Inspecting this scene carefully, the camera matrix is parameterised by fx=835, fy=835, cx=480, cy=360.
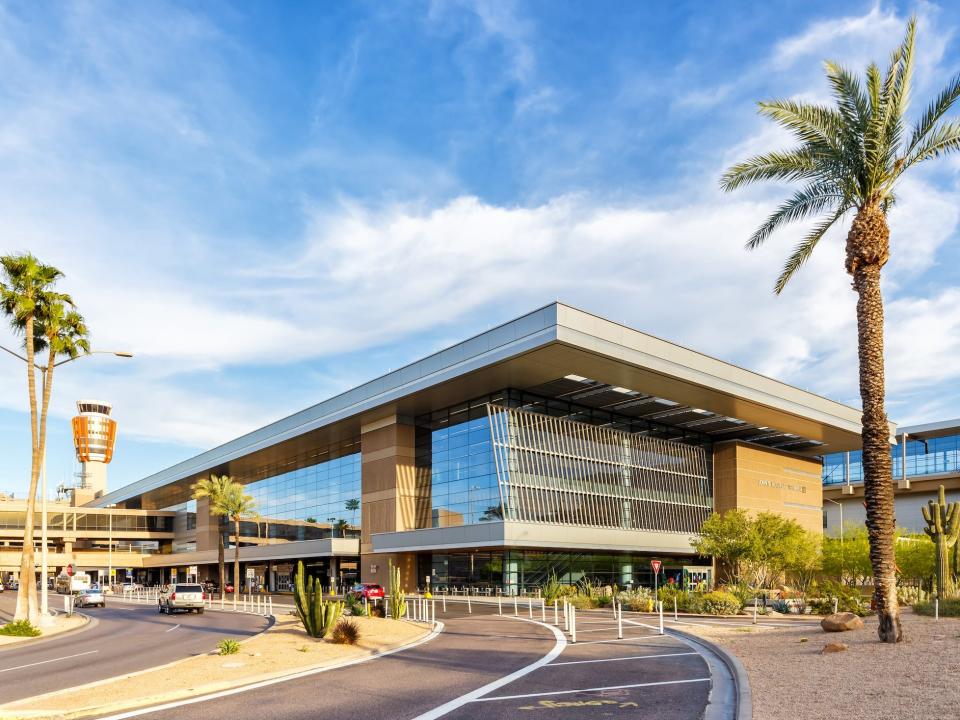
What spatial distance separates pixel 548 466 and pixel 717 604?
23037 mm

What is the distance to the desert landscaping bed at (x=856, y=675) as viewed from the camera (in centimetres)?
1088

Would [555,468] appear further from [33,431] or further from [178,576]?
[178,576]

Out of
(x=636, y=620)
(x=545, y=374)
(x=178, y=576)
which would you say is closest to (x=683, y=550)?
(x=545, y=374)

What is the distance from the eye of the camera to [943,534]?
3534 cm

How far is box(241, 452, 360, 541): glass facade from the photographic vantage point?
73.6 metres

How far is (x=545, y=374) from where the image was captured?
5291 cm

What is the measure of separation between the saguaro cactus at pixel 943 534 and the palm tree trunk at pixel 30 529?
117 ft

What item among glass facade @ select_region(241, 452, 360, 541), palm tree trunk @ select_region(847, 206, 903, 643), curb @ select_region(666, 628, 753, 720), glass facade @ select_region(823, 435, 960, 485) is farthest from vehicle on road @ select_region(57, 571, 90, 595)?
glass facade @ select_region(823, 435, 960, 485)

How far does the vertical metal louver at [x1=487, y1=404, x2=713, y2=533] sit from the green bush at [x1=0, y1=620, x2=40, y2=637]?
2911 centimetres

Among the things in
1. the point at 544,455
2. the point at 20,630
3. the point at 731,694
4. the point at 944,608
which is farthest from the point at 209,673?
the point at 544,455

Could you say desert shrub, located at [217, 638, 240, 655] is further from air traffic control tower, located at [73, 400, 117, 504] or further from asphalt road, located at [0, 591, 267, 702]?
air traffic control tower, located at [73, 400, 117, 504]

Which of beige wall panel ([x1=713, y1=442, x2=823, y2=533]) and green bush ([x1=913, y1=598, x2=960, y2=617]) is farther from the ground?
beige wall panel ([x1=713, y1=442, x2=823, y2=533])

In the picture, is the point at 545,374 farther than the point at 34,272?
Yes

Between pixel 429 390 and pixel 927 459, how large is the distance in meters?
67.6
